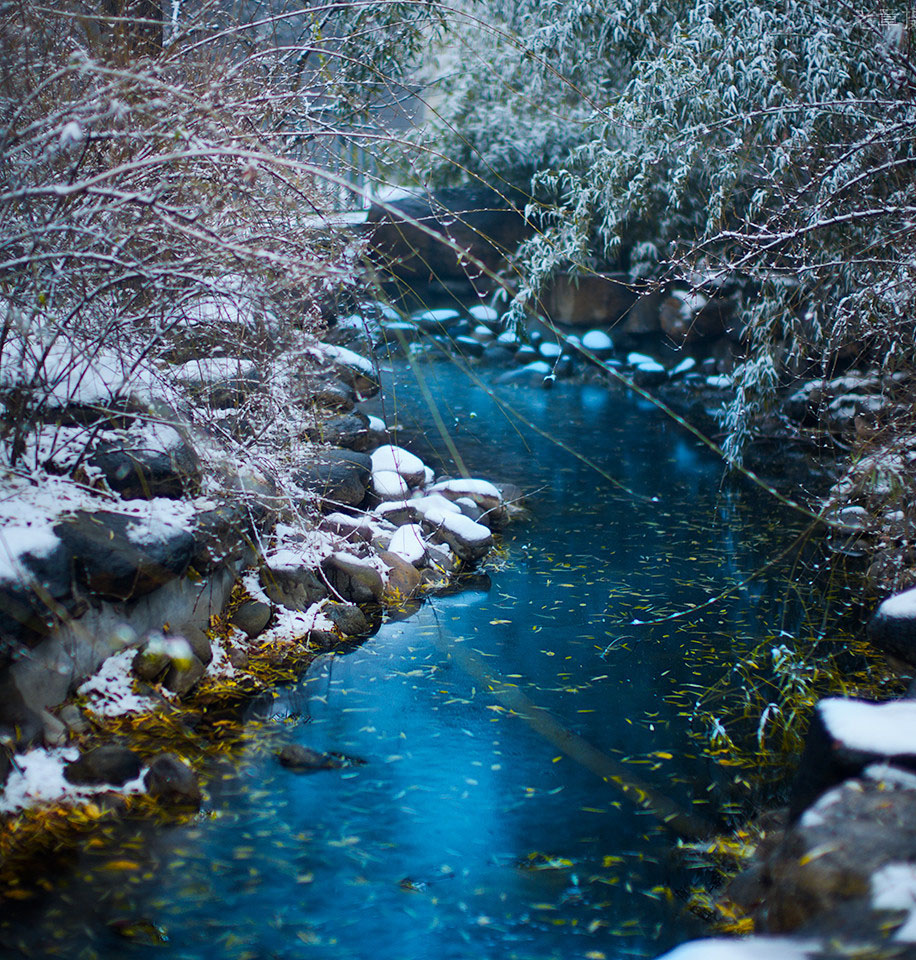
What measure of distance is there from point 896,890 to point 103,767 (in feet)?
8.36

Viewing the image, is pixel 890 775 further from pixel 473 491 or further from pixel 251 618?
pixel 473 491

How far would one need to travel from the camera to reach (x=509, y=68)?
12289mm

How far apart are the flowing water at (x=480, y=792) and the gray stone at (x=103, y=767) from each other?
10.3 inches

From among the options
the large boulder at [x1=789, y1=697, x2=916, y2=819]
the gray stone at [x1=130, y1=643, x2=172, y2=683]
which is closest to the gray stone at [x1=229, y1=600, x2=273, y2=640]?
the gray stone at [x1=130, y1=643, x2=172, y2=683]

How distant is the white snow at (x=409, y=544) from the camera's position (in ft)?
17.8

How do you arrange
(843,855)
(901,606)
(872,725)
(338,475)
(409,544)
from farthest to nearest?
(338,475)
(409,544)
(901,606)
(872,725)
(843,855)

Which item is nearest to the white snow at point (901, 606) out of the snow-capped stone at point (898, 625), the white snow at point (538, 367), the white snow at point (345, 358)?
the snow-capped stone at point (898, 625)

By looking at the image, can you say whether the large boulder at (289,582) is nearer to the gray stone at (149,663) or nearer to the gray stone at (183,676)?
the gray stone at (183,676)

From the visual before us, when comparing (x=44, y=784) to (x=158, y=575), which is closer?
(x=44, y=784)

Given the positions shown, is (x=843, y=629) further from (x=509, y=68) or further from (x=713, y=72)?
(x=509, y=68)

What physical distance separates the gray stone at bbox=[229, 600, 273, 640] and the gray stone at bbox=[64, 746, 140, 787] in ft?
3.92

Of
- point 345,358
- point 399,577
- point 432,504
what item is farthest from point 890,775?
point 345,358

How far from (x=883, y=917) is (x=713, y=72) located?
7.96 metres

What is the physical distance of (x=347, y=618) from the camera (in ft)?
15.3
